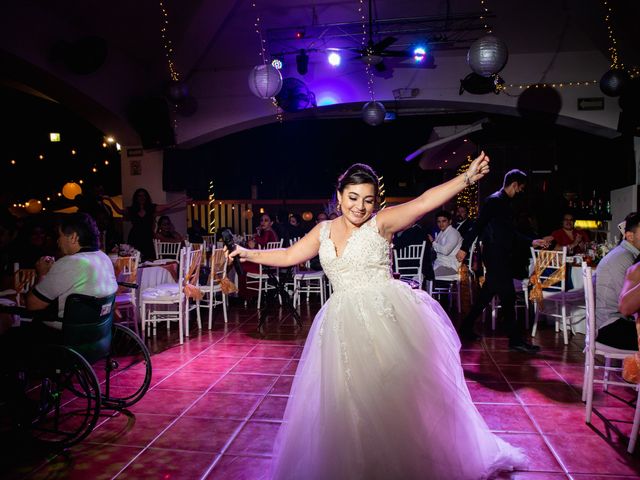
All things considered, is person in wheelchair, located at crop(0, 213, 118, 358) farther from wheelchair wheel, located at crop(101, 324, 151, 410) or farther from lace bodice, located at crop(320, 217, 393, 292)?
lace bodice, located at crop(320, 217, 393, 292)

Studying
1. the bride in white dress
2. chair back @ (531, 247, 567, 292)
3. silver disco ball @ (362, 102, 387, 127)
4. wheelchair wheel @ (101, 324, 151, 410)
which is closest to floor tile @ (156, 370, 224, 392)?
wheelchair wheel @ (101, 324, 151, 410)

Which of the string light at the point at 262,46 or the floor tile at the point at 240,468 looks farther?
the string light at the point at 262,46

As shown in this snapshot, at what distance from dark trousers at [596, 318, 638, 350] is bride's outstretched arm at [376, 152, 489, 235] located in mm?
1623

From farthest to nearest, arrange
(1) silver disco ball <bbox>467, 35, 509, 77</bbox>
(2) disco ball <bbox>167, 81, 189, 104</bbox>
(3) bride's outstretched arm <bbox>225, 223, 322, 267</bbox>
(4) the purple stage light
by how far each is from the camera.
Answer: (2) disco ball <bbox>167, 81, 189, 104</bbox> < (4) the purple stage light < (1) silver disco ball <bbox>467, 35, 509, 77</bbox> < (3) bride's outstretched arm <bbox>225, 223, 322, 267</bbox>

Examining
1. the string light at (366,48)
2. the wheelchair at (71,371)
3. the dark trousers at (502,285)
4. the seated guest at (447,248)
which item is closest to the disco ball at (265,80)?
the string light at (366,48)

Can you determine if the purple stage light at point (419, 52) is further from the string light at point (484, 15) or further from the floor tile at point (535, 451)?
the floor tile at point (535, 451)

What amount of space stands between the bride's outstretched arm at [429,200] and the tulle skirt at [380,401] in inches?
11.1

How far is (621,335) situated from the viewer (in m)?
2.90

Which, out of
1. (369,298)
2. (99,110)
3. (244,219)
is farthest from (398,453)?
(244,219)

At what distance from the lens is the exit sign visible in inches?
318

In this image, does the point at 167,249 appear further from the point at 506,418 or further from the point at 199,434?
the point at 506,418

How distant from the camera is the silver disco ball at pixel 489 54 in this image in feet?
18.2

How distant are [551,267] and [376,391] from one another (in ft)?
12.6

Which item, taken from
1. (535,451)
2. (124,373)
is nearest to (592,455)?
(535,451)
